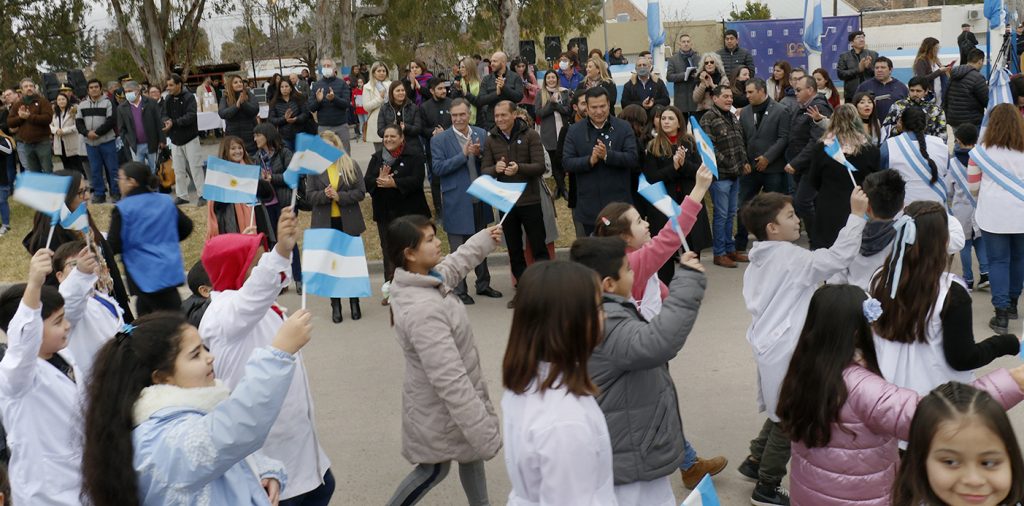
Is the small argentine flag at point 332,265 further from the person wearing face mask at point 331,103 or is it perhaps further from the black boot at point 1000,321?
the person wearing face mask at point 331,103

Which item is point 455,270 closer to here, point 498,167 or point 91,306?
point 91,306

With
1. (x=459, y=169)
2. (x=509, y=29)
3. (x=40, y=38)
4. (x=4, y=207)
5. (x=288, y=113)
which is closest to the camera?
(x=459, y=169)

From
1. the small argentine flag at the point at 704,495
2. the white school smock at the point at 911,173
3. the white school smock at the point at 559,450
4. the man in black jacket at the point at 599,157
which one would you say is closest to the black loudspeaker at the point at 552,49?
the man in black jacket at the point at 599,157

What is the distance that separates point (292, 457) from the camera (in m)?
4.32

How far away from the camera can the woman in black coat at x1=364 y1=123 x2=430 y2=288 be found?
962cm

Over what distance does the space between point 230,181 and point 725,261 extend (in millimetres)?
6163

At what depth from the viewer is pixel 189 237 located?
40.8ft

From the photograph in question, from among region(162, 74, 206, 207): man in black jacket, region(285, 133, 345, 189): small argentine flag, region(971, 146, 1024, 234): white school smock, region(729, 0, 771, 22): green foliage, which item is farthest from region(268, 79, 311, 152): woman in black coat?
region(729, 0, 771, 22): green foliage

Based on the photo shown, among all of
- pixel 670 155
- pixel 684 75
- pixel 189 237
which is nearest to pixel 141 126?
pixel 189 237

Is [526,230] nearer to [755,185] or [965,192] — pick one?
[755,185]

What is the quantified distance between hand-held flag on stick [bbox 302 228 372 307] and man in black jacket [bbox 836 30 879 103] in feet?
39.8

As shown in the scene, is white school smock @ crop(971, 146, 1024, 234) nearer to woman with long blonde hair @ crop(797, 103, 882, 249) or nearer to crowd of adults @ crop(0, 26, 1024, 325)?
crowd of adults @ crop(0, 26, 1024, 325)

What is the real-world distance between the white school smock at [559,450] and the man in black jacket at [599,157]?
646cm

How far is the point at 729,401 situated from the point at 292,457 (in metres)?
3.49
